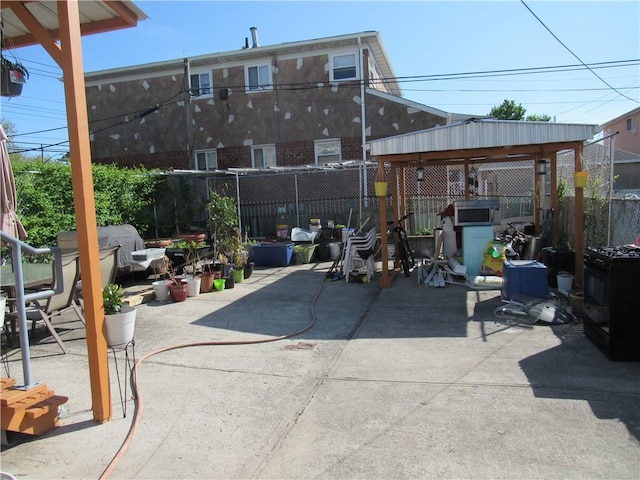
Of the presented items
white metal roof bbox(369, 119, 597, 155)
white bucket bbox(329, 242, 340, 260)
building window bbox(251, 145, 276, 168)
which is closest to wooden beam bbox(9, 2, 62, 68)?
white metal roof bbox(369, 119, 597, 155)

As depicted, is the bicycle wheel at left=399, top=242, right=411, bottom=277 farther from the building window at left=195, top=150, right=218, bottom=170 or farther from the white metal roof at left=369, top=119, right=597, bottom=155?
the building window at left=195, top=150, right=218, bottom=170

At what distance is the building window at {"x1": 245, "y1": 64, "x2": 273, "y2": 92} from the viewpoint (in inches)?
608

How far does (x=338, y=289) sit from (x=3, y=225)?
5370mm

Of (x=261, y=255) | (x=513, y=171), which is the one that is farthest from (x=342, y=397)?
(x=513, y=171)

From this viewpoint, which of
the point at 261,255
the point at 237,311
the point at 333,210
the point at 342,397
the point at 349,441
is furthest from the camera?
the point at 333,210

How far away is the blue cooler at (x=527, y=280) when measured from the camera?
21.4 feet

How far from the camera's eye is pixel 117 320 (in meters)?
4.06

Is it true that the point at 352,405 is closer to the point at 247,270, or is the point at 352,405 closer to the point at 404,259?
the point at 404,259

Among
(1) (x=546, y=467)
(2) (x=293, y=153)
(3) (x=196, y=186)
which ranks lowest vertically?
(1) (x=546, y=467)

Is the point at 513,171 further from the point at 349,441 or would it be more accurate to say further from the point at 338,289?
the point at 349,441

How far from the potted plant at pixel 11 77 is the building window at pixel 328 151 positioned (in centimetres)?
1115

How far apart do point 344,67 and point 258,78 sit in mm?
3023

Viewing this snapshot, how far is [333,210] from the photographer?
13.2 meters

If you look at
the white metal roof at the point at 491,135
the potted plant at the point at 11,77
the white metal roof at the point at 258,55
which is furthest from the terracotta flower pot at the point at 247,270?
the white metal roof at the point at 258,55
